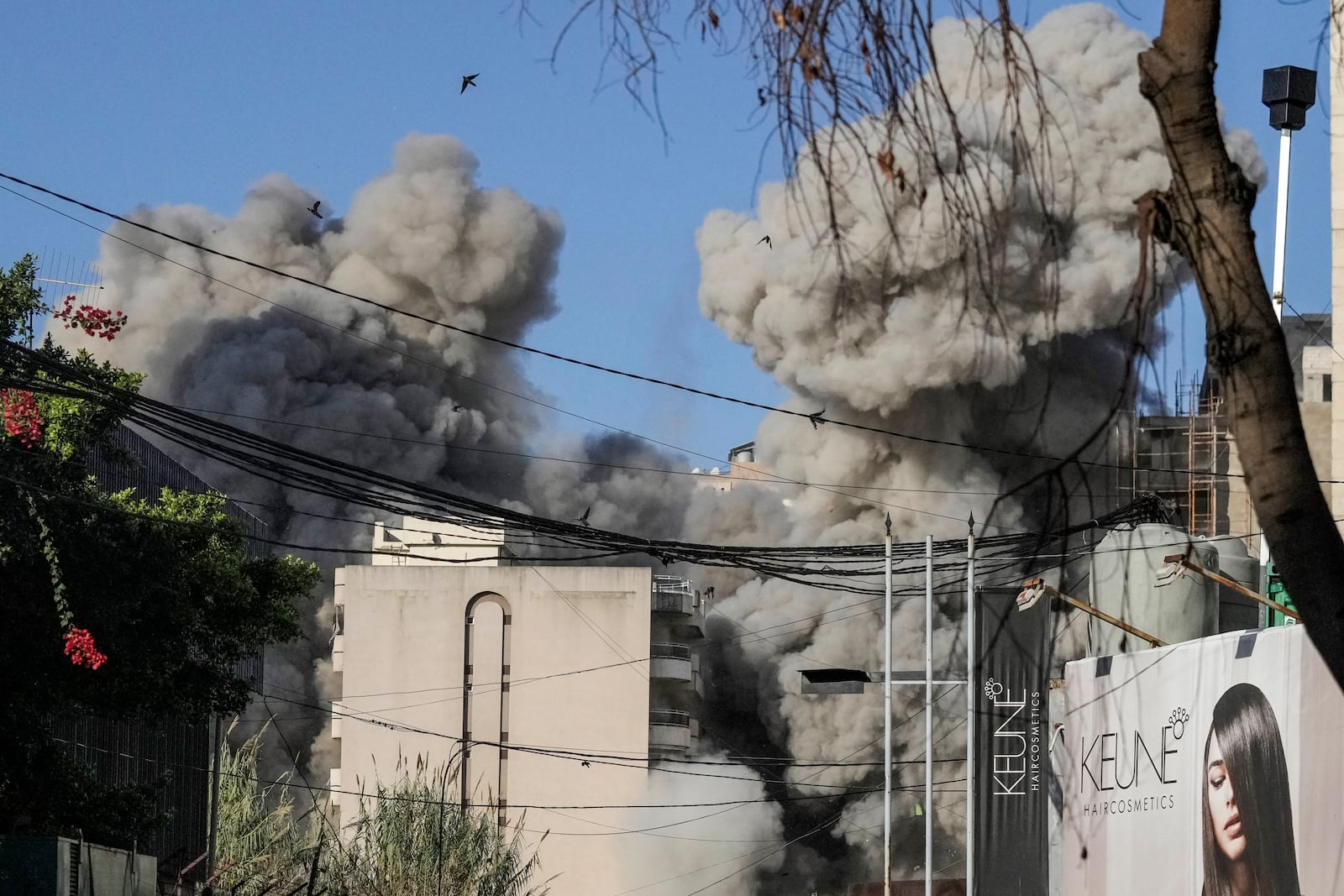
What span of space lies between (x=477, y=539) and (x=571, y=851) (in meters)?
9.97

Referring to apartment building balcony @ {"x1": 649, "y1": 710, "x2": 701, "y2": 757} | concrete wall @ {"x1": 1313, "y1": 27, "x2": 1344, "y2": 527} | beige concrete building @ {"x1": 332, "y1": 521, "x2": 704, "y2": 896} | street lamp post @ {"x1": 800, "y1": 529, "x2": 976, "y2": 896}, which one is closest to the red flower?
street lamp post @ {"x1": 800, "y1": 529, "x2": 976, "y2": 896}

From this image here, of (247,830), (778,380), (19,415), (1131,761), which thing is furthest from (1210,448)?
(19,415)

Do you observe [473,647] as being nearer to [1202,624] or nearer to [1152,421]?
[1152,421]

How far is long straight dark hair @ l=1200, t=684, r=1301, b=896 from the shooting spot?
15.4 metres

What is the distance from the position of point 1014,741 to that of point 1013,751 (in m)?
0.13

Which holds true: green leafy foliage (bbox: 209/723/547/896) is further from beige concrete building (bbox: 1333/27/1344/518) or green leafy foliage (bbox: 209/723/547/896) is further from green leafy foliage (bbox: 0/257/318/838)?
beige concrete building (bbox: 1333/27/1344/518)

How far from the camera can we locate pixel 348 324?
7306cm

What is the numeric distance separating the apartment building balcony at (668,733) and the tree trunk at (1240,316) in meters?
49.1

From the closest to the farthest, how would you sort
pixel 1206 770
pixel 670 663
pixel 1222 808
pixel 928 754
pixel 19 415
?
pixel 1222 808 → pixel 1206 770 → pixel 19 415 → pixel 928 754 → pixel 670 663

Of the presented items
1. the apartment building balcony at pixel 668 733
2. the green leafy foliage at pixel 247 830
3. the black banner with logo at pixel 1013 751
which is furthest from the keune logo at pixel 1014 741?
the apartment building balcony at pixel 668 733

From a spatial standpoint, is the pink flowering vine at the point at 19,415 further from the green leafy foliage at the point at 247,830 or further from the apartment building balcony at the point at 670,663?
the apartment building balcony at the point at 670,663

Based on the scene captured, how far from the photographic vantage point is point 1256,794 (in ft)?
52.2

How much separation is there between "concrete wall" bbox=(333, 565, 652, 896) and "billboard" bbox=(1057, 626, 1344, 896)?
32711 mm

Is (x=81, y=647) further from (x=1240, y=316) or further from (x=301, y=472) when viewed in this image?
(x=1240, y=316)
